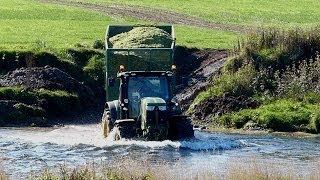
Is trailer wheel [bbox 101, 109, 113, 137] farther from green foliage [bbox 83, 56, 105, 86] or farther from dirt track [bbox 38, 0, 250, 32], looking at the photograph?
dirt track [bbox 38, 0, 250, 32]

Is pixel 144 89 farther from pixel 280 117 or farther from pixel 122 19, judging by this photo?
pixel 122 19

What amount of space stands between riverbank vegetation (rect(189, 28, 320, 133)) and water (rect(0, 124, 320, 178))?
1925 millimetres

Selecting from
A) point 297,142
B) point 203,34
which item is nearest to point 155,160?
point 297,142

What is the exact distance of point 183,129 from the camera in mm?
34188

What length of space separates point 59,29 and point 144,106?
25.3m

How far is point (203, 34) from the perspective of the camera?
56.2 meters

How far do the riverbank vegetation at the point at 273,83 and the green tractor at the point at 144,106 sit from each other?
4.14 m

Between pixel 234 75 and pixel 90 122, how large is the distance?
6563 mm

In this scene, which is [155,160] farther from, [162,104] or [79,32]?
[79,32]

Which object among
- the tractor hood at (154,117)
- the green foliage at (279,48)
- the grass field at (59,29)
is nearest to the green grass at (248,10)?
the grass field at (59,29)

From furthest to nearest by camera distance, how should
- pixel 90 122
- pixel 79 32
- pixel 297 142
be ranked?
pixel 79 32, pixel 90 122, pixel 297 142

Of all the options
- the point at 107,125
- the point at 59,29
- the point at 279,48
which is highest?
the point at 279,48

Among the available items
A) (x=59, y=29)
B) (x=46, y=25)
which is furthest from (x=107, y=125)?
(x=46, y=25)

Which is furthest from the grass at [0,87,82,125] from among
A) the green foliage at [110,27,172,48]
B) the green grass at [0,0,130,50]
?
the green grass at [0,0,130,50]
